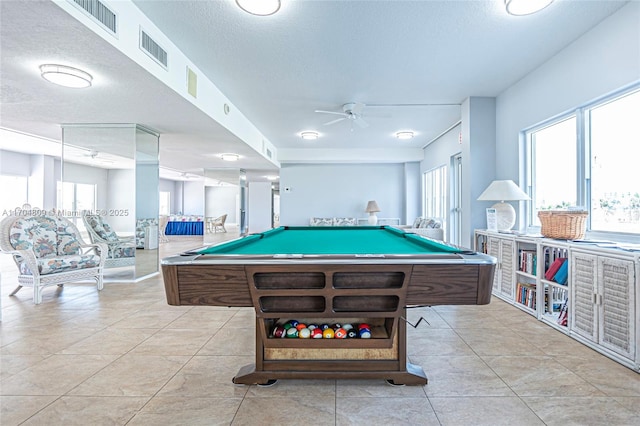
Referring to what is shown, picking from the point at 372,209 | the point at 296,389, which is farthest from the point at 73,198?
the point at 372,209

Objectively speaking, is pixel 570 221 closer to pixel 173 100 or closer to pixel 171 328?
pixel 171 328

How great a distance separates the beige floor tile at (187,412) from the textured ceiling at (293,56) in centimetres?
242

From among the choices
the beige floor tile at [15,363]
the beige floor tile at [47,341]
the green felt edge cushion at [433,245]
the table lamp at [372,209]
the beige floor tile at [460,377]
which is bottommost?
the beige floor tile at [15,363]

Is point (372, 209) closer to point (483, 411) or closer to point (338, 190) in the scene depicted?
point (338, 190)

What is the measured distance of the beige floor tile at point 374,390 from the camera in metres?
1.82

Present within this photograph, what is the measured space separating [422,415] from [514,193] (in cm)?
294

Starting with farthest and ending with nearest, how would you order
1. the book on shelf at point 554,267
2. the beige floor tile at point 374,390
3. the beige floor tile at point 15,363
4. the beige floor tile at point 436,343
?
the book on shelf at point 554,267 → the beige floor tile at point 436,343 → the beige floor tile at point 15,363 → the beige floor tile at point 374,390

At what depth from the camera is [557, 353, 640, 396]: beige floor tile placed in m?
1.88

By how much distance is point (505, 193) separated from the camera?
3727mm

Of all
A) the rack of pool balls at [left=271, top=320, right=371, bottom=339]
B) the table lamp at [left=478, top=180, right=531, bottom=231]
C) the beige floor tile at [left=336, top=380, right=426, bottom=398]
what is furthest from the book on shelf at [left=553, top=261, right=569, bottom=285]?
the rack of pool balls at [left=271, top=320, right=371, bottom=339]

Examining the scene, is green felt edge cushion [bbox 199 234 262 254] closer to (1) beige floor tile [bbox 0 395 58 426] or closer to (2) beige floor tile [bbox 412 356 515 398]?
(1) beige floor tile [bbox 0 395 58 426]

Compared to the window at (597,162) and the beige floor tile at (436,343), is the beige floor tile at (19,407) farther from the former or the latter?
the window at (597,162)

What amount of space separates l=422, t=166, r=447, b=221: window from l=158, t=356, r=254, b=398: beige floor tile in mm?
6244

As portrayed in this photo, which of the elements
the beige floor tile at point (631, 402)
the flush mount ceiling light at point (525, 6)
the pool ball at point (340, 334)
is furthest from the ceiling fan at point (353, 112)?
the beige floor tile at point (631, 402)
